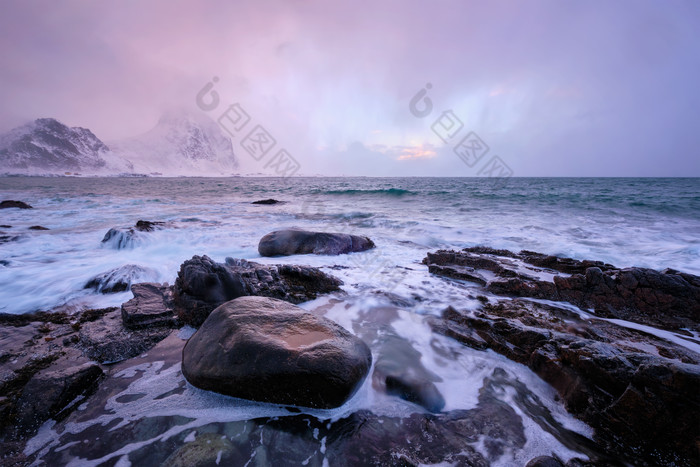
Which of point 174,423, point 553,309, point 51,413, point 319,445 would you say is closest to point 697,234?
point 553,309

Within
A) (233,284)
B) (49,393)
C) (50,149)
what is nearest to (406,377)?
(233,284)

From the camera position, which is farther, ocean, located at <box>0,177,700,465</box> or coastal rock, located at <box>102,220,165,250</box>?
coastal rock, located at <box>102,220,165,250</box>

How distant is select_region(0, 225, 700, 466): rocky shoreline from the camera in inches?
79.2

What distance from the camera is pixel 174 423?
2191mm

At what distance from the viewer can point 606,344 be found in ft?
9.15

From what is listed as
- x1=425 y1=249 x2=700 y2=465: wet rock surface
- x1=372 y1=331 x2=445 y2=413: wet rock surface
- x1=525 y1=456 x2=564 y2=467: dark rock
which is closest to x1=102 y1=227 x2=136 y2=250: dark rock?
x1=372 y1=331 x2=445 y2=413: wet rock surface

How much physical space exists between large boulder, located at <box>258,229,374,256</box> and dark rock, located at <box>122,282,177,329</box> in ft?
10.2

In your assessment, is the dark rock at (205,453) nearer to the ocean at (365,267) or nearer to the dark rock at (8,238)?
the ocean at (365,267)

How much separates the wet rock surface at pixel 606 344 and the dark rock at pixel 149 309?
12.0 feet

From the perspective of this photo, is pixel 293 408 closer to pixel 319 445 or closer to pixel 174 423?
pixel 319 445

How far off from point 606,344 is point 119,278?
23.0 ft

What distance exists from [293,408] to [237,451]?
51cm

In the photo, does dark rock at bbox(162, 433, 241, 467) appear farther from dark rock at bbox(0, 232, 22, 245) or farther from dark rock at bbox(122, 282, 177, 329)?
dark rock at bbox(0, 232, 22, 245)

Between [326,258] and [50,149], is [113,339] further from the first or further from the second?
[50,149]
